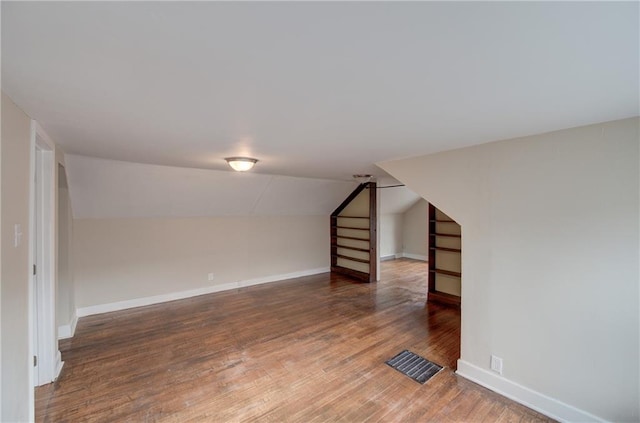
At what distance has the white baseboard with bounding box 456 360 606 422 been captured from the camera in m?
2.00

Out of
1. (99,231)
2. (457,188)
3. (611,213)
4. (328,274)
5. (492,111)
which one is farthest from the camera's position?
(328,274)

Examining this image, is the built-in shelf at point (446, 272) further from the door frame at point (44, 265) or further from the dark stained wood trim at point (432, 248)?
the door frame at point (44, 265)

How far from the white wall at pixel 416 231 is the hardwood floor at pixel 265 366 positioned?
386 centimetres

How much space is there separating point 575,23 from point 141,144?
9.52 ft

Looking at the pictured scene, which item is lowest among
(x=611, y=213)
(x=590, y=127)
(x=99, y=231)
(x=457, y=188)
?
(x=99, y=231)

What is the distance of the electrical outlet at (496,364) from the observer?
2367mm

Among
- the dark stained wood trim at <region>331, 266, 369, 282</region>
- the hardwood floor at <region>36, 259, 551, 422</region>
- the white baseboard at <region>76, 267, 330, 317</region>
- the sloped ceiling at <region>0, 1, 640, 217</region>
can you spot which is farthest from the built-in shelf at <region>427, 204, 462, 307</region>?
the white baseboard at <region>76, 267, 330, 317</region>

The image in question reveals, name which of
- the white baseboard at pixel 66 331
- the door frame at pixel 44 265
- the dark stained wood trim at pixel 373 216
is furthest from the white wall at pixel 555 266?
the white baseboard at pixel 66 331

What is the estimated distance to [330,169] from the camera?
13.3 feet

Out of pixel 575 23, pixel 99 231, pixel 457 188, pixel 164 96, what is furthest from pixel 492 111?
pixel 99 231

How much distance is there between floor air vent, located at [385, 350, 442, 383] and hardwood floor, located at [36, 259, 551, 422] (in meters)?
0.07

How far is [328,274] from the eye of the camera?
643 centimetres

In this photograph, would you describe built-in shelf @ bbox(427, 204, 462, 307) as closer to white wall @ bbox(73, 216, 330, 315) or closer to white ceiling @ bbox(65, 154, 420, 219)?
white ceiling @ bbox(65, 154, 420, 219)

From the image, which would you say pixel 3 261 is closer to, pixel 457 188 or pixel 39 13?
pixel 39 13
